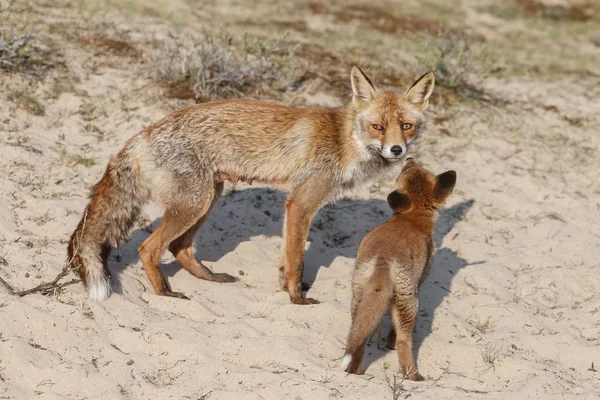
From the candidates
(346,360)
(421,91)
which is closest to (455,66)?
(421,91)

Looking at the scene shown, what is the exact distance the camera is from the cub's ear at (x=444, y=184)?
5.54m

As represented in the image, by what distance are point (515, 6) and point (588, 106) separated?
23.2ft

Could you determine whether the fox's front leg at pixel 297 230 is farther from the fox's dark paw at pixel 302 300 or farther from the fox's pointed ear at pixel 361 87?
the fox's pointed ear at pixel 361 87

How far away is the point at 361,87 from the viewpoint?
6359mm

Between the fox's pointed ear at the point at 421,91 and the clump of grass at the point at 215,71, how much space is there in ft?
10.8

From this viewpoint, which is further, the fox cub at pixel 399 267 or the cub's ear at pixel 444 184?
the cub's ear at pixel 444 184

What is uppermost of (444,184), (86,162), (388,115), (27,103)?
(388,115)

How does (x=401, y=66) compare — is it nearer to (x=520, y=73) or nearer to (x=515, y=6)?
(x=520, y=73)

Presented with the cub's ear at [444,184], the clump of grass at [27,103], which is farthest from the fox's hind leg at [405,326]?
the clump of grass at [27,103]

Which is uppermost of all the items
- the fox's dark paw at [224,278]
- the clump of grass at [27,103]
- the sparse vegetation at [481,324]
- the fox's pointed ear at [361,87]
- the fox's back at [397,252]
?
the fox's pointed ear at [361,87]

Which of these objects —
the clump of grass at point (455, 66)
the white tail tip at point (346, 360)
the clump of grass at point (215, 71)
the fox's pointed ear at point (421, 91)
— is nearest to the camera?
the white tail tip at point (346, 360)

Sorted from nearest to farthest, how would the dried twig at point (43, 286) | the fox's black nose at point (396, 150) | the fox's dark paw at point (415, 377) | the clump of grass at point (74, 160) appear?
the fox's dark paw at point (415, 377)
the dried twig at point (43, 286)
the fox's black nose at point (396, 150)
the clump of grass at point (74, 160)

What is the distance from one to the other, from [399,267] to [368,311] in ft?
1.58

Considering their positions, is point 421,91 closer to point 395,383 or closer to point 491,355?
point 491,355
